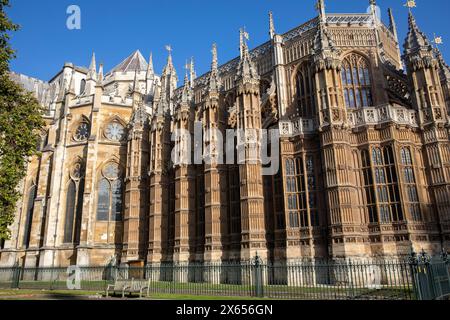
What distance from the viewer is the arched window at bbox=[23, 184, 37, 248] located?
38.4 meters

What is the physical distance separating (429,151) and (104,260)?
2811 cm

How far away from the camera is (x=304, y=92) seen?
91.1ft

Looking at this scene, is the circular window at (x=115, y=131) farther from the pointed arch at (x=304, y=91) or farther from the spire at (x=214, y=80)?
the pointed arch at (x=304, y=91)

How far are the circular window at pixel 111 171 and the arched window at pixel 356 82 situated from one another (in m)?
23.4

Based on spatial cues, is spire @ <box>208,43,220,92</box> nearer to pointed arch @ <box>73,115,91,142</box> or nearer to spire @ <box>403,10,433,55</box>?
spire @ <box>403,10,433,55</box>

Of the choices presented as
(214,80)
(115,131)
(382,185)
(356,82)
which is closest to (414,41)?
(356,82)

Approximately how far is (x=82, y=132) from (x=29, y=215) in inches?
426

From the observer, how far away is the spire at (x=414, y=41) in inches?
897

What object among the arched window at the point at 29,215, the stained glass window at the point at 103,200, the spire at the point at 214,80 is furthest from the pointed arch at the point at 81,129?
the spire at the point at 214,80

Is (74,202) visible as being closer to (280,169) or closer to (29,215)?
(29,215)

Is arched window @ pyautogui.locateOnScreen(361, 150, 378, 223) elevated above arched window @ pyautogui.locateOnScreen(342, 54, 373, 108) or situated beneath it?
situated beneath

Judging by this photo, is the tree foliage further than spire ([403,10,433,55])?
No

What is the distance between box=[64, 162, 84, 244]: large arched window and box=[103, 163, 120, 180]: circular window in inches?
96.1

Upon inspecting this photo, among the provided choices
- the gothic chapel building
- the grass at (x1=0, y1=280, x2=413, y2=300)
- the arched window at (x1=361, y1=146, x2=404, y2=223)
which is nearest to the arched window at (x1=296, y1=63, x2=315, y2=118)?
the gothic chapel building
